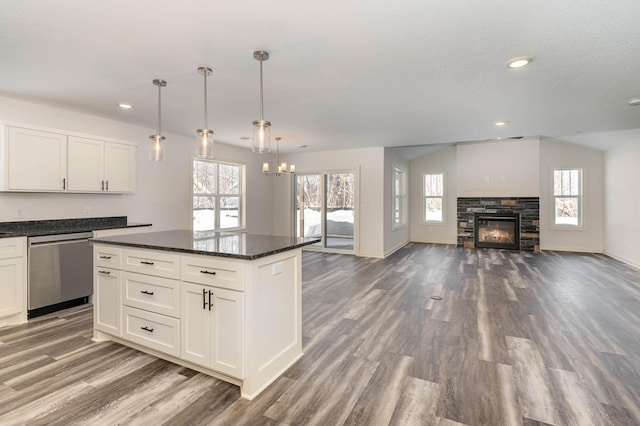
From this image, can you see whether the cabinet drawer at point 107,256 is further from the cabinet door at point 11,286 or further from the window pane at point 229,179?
the window pane at point 229,179

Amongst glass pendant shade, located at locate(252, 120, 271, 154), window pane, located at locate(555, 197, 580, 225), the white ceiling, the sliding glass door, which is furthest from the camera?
window pane, located at locate(555, 197, 580, 225)

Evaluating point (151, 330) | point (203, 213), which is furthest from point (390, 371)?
point (203, 213)

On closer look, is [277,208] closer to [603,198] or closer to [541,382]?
[541,382]

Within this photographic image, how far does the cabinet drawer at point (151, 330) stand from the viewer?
2.48 metres

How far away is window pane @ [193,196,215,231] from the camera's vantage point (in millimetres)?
6285

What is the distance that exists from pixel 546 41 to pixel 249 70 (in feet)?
7.99

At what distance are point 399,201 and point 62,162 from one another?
731 cm

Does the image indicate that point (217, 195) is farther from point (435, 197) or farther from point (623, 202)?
point (623, 202)

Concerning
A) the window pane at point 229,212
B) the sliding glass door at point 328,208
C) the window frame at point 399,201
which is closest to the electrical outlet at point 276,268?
the window pane at point 229,212

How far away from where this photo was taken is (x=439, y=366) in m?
2.53

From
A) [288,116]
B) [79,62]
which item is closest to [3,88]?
[79,62]

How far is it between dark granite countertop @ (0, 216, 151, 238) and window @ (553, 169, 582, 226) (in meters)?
9.25

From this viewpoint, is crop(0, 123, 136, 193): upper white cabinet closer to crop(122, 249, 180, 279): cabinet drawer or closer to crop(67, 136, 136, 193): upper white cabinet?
crop(67, 136, 136, 193): upper white cabinet

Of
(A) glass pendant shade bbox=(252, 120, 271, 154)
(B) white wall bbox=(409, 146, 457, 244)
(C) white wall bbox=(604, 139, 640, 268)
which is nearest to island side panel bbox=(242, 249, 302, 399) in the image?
(A) glass pendant shade bbox=(252, 120, 271, 154)
